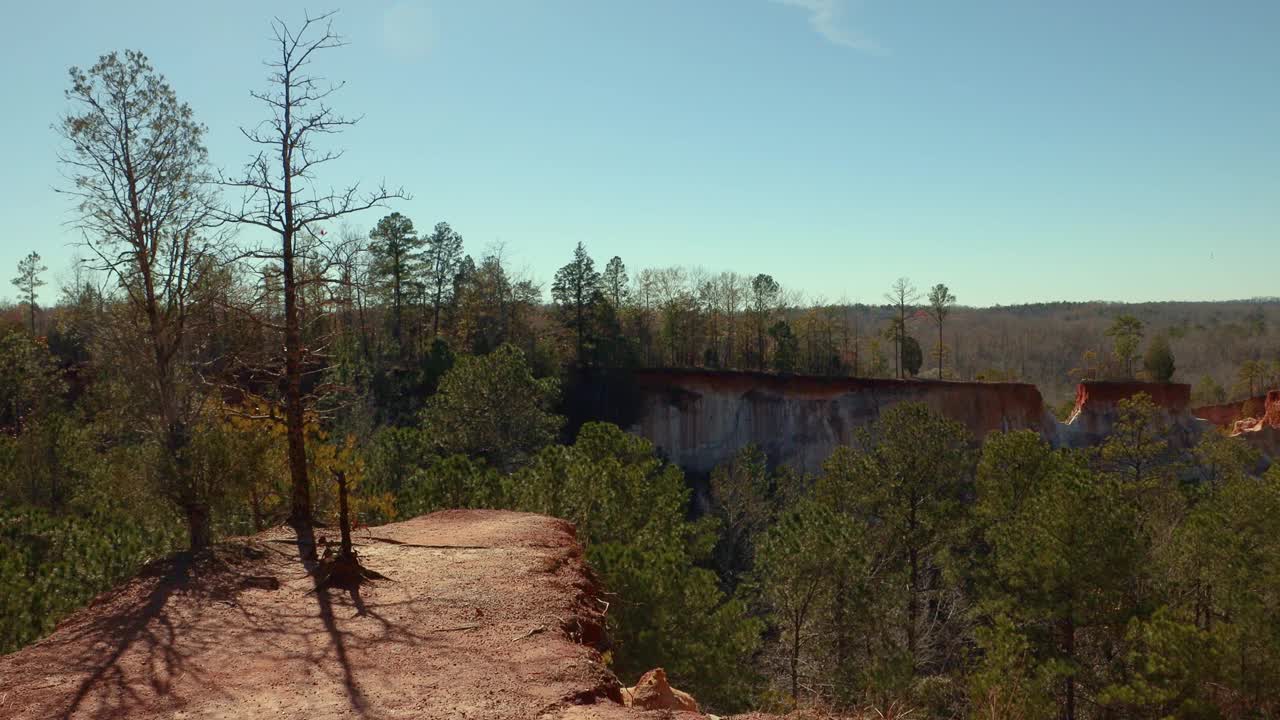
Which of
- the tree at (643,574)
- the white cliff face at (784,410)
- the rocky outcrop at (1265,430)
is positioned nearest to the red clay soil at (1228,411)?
the rocky outcrop at (1265,430)

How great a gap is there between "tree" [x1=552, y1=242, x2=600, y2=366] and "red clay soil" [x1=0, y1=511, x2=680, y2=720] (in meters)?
34.9

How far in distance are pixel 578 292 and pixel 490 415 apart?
19.3m

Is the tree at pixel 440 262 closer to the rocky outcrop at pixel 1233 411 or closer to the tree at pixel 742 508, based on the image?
the tree at pixel 742 508

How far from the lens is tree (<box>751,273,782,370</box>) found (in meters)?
54.3

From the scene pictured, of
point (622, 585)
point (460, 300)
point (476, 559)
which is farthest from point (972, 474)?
point (460, 300)

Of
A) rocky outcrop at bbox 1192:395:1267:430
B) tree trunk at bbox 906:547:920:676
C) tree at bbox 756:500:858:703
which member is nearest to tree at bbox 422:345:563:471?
tree at bbox 756:500:858:703

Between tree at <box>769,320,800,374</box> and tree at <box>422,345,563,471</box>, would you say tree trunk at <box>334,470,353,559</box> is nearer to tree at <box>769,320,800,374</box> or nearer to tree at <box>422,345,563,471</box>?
tree at <box>422,345,563,471</box>

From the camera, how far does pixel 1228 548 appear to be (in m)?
17.2

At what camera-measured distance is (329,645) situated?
7496 mm

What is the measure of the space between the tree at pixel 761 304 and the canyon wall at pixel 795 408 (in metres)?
12.1

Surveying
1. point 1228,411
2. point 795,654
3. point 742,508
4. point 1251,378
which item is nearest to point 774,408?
point 742,508

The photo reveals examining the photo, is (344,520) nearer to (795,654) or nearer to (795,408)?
(795,654)

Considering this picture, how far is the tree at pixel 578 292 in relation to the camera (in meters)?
45.4

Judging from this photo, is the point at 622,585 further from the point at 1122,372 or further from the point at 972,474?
the point at 1122,372
